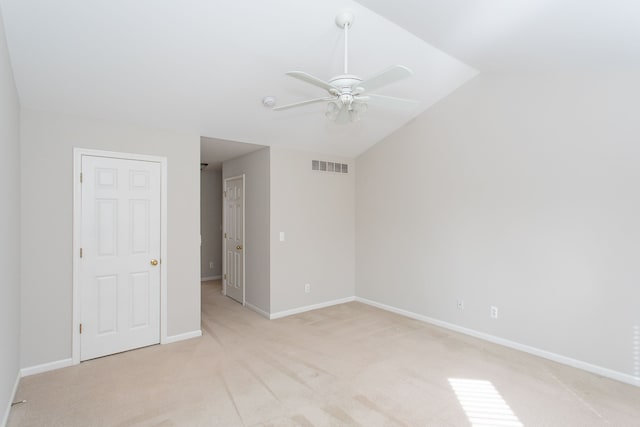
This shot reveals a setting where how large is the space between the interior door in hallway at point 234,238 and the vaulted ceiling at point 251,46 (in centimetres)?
177

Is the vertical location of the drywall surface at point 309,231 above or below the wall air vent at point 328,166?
below

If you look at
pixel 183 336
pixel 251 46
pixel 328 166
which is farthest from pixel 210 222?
pixel 251 46

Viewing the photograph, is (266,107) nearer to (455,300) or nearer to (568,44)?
(568,44)

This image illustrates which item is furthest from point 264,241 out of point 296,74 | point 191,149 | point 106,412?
point 296,74

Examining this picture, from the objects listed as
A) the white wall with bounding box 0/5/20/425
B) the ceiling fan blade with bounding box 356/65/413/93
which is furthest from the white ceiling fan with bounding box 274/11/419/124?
the white wall with bounding box 0/5/20/425

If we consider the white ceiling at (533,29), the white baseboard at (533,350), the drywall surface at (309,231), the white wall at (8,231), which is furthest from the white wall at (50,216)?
the white baseboard at (533,350)

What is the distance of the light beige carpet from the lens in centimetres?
231

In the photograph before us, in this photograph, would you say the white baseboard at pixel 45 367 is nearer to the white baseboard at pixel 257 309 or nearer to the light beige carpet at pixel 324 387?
the light beige carpet at pixel 324 387

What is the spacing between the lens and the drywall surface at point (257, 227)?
4.59 metres

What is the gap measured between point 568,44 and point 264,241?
12.8ft

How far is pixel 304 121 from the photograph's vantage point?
4.07 metres

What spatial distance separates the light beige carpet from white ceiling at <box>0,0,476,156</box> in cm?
237

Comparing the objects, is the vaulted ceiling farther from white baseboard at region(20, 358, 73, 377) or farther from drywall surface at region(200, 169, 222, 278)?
drywall surface at region(200, 169, 222, 278)

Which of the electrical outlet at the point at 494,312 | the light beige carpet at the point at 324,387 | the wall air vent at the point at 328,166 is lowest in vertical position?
the light beige carpet at the point at 324,387
